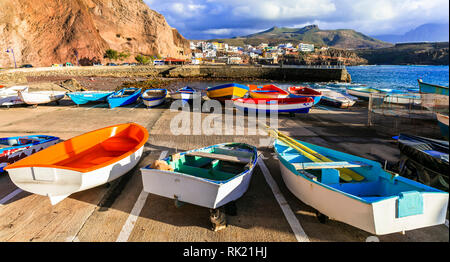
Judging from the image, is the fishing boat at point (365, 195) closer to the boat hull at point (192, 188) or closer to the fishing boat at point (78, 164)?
the boat hull at point (192, 188)

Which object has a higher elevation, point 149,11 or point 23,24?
point 149,11

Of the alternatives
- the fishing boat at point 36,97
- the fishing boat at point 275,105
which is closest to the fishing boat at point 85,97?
the fishing boat at point 36,97

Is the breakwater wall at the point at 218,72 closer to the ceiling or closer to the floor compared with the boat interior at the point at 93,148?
closer to the ceiling

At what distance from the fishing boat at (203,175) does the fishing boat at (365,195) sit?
41.8 inches

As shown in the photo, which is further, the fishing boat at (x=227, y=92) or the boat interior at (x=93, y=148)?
the fishing boat at (x=227, y=92)

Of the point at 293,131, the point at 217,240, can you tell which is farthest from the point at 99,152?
the point at 293,131

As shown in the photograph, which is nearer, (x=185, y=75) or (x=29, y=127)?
(x=29, y=127)

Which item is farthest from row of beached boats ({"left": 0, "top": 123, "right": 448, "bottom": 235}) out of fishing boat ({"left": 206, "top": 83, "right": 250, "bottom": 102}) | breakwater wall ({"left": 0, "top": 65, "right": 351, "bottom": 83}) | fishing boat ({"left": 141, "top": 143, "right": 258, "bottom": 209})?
breakwater wall ({"left": 0, "top": 65, "right": 351, "bottom": 83})

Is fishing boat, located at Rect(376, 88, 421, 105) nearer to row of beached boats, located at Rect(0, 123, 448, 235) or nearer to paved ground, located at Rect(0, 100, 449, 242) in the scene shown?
paved ground, located at Rect(0, 100, 449, 242)

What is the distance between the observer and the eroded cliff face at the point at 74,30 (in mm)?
55625

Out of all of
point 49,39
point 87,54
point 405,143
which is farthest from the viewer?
point 87,54

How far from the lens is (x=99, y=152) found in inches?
252
